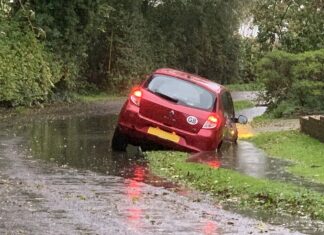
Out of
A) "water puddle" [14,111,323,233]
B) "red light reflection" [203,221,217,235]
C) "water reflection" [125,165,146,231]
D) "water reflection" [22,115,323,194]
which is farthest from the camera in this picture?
"water reflection" [22,115,323,194]

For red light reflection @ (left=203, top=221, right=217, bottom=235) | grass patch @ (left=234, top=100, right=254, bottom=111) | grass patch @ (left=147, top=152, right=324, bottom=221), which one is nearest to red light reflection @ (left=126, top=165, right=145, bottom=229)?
grass patch @ (left=147, top=152, right=324, bottom=221)

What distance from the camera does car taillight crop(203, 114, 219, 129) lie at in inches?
540

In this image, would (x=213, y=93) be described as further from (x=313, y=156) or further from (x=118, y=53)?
(x=118, y=53)

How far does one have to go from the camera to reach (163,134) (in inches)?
538

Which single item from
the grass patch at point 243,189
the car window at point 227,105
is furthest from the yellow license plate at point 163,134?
the car window at point 227,105

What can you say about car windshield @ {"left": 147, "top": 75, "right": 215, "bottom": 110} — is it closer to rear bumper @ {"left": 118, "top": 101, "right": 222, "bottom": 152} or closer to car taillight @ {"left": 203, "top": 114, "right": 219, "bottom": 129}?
car taillight @ {"left": 203, "top": 114, "right": 219, "bottom": 129}

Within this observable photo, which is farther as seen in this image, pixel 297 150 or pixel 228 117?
pixel 228 117

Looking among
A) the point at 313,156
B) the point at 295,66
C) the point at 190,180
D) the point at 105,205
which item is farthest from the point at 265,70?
the point at 105,205

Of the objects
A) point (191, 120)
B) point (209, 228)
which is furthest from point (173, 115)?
point (209, 228)

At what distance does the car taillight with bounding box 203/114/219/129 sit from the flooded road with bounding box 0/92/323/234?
1.85ft

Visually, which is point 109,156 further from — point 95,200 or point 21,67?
point 21,67

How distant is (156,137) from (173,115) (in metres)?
0.56

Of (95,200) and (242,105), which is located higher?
(95,200)

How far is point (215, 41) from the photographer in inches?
2069
